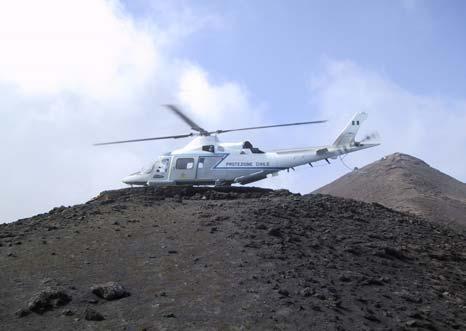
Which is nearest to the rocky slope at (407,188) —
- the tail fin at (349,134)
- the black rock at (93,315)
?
the tail fin at (349,134)

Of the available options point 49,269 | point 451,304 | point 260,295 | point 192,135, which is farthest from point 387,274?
point 192,135

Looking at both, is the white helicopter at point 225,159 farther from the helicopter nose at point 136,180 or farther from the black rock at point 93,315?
the black rock at point 93,315

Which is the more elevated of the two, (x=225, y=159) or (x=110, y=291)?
(x=225, y=159)

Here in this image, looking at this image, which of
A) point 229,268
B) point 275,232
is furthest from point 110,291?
point 275,232

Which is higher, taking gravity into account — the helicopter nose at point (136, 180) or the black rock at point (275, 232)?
the helicopter nose at point (136, 180)

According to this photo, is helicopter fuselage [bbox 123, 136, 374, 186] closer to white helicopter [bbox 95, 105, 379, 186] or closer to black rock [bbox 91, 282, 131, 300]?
white helicopter [bbox 95, 105, 379, 186]

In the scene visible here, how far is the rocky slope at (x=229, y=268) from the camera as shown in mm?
9562

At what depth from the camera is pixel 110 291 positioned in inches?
403

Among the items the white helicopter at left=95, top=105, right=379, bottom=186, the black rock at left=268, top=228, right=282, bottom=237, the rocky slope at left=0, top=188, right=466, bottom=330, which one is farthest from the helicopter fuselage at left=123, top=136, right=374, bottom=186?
the black rock at left=268, top=228, right=282, bottom=237

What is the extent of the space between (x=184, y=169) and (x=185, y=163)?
24cm

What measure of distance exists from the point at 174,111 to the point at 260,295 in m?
13.0

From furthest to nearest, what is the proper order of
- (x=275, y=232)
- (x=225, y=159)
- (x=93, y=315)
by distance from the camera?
(x=225, y=159) → (x=275, y=232) → (x=93, y=315)

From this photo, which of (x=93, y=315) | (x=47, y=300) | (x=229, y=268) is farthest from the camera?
(x=229, y=268)

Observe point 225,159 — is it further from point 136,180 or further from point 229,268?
point 229,268
